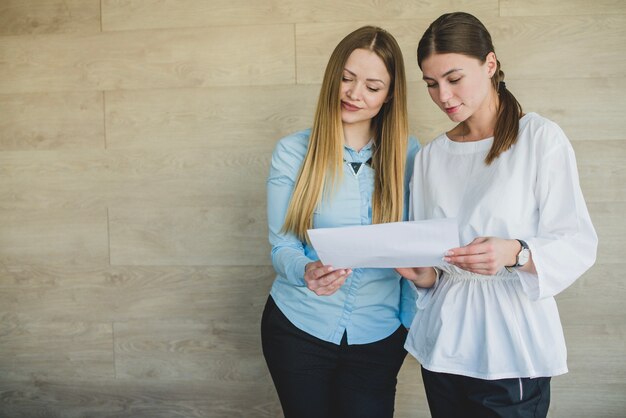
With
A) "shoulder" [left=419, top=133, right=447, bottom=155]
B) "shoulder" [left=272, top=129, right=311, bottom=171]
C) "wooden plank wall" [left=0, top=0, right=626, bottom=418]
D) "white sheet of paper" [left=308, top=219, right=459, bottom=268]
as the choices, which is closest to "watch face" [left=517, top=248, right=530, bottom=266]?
"white sheet of paper" [left=308, top=219, right=459, bottom=268]

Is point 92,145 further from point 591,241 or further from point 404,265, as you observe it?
point 591,241

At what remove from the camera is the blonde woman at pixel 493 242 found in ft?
3.98

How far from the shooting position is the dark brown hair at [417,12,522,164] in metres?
1.31

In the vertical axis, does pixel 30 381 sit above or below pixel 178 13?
below

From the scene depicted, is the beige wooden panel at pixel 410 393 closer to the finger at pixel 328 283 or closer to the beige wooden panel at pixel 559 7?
the finger at pixel 328 283

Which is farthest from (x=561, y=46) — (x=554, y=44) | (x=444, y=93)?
(x=444, y=93)

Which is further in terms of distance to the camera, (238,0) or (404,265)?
(238,0)

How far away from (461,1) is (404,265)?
1196mm

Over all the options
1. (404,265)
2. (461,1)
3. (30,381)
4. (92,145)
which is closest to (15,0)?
(92,145)

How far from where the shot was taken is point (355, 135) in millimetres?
1646

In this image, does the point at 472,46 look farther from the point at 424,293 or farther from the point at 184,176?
the point at 184,176

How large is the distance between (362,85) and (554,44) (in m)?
0.87

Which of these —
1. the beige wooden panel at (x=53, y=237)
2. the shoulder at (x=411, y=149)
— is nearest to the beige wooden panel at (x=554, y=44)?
the shoulder at (x=411, y=149)

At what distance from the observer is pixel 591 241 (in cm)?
122
